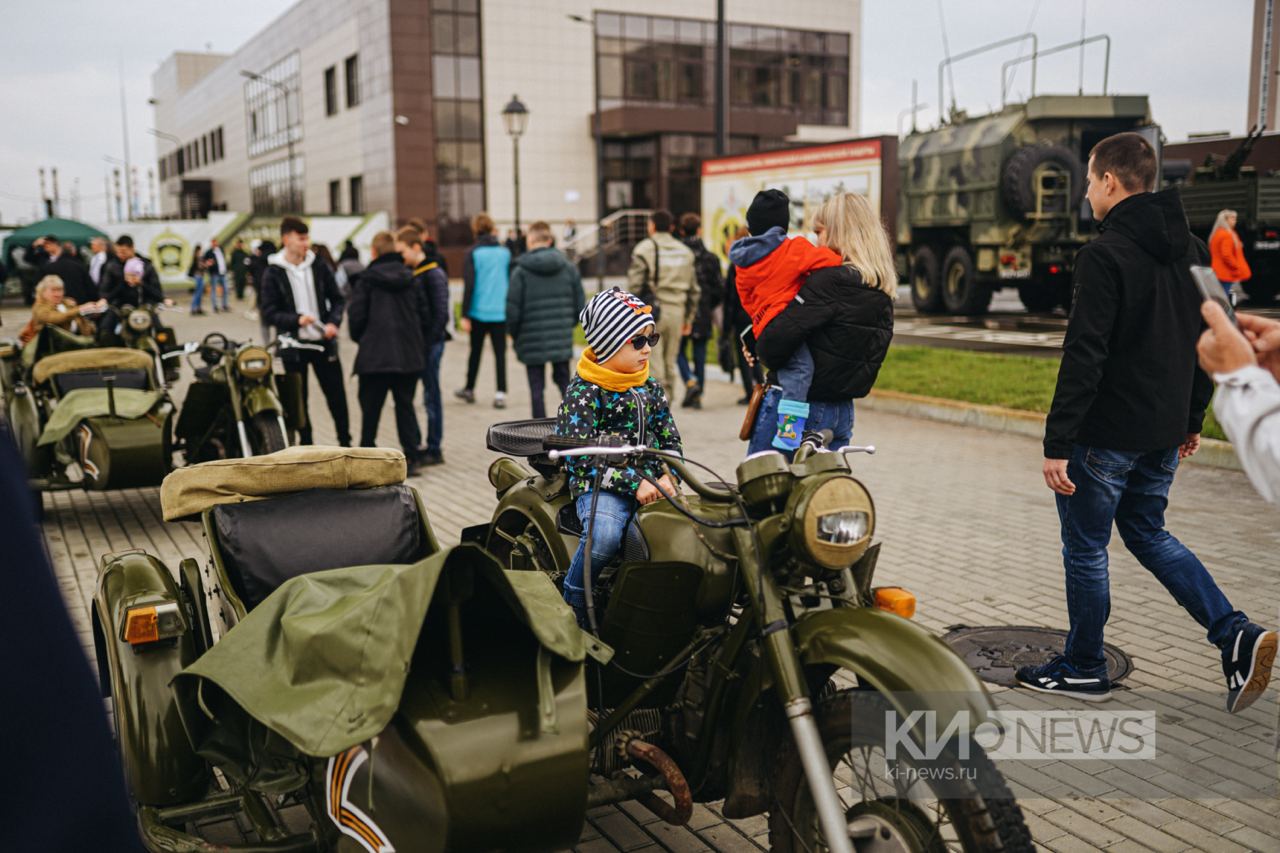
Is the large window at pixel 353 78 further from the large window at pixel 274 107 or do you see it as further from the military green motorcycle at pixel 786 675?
the military green motorcycle at pixel 786 675

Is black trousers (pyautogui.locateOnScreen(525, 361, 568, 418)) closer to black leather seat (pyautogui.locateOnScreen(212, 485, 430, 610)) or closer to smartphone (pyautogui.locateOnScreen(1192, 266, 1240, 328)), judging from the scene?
black leather seat (pyautogui.locateOnScreen(212, 485, 430, 610))

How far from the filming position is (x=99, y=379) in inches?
311

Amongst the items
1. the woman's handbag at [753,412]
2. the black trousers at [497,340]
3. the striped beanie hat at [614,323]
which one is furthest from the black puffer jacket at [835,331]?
the black trousers at [497,340]

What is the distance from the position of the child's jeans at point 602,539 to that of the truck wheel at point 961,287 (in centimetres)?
2039

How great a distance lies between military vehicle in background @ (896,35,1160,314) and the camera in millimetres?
21719

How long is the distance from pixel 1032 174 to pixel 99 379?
1821 cm

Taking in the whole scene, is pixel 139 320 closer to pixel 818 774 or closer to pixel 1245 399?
pixel 818 774

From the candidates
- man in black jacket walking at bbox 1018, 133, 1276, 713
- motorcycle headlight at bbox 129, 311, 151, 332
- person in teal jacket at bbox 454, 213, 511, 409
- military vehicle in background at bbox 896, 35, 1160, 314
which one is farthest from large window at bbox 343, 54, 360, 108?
man in black jacket walking at bbox 1018, 133, 1276, 713

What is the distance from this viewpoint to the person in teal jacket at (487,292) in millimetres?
12453

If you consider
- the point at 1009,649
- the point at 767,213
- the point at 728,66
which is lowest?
the point at 1009,649

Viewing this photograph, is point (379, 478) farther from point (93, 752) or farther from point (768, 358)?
point (93, 752)

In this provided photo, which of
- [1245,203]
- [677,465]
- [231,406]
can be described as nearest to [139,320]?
[231,406]

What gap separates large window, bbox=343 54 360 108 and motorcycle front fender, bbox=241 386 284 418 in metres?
44.2

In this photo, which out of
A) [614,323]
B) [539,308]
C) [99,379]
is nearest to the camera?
[614,323]
